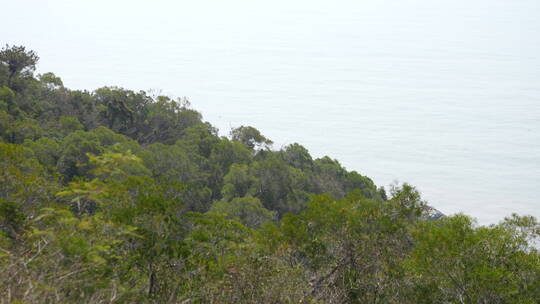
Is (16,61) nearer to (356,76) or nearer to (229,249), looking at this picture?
(229,249)

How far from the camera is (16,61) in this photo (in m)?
30.6

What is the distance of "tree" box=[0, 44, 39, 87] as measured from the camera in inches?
1188

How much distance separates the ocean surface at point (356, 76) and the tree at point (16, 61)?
26329 millimetres

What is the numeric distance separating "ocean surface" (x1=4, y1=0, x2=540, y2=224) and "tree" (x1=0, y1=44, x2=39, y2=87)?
26.3 meters

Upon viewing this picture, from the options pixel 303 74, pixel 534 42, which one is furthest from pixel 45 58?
pixel 534 42

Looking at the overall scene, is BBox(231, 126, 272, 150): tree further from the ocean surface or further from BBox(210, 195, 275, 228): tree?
the ocean surface

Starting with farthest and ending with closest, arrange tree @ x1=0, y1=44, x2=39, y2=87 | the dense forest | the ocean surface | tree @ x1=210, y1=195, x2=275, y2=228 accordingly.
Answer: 1. the ocean surface
2. tree @ x1=0, y1=44, x2=39, y2=87
3. tree @ x1=210, y1=195, x2=275, y2=228
4. the dense forest

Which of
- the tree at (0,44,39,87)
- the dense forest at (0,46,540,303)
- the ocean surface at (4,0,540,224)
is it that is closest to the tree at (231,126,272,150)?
the tree at (0,44,39,87)

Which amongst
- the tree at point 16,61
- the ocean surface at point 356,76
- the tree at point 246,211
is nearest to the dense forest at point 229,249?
the tree at point 246,211

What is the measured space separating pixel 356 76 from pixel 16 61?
72754 mm

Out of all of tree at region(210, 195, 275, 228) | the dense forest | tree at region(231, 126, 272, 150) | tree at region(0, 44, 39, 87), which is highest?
tree at region(0, 44, 39, 87)

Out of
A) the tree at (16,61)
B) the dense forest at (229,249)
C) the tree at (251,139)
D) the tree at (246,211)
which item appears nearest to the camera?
the dense forest at (229,249)

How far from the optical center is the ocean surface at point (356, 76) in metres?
55.2

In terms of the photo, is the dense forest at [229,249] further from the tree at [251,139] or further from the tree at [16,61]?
the tree at [251,139]
